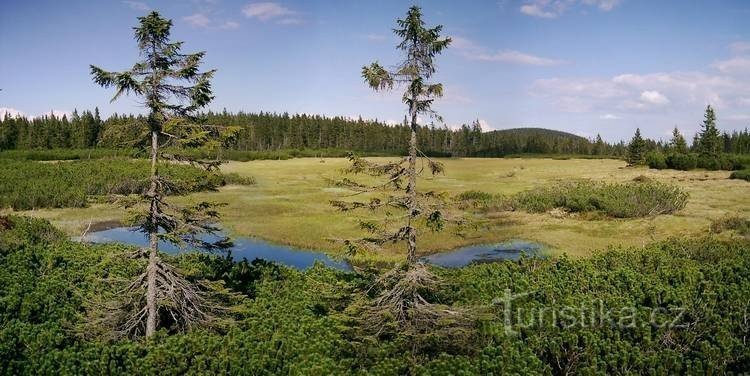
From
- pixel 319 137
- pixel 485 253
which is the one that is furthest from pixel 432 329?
pixel 319 137

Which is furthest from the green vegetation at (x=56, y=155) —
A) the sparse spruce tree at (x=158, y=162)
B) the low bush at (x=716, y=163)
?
the low bush at (x=716, y=163)

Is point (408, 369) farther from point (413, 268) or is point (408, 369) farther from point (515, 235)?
point (515, 235)

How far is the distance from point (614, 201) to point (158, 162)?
134 ft

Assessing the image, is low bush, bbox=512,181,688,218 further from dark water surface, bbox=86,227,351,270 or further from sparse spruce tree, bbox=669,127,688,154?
sparse spruce tree, bbox=669,127,688,154

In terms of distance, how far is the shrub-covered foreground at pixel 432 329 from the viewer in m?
13.0

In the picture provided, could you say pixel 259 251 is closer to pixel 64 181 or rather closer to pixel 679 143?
pixel 64 181

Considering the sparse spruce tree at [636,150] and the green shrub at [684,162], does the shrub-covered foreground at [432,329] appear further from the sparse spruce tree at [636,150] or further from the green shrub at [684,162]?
the sparse spruce tree at [636,150]

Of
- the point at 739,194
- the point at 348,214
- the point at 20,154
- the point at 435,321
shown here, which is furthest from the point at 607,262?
the point at 20,154

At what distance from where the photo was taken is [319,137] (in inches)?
6171

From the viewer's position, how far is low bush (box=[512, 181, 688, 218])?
4512cm

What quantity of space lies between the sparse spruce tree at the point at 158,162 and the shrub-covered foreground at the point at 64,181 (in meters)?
25.6

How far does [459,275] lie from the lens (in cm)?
2033

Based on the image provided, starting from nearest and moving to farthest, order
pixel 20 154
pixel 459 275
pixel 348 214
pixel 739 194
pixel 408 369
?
pixel 408 369 → pixel 459 275 → pixel 348 214 → pixel 739 194 → pixel 20 154

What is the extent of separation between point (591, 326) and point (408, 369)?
602 cm
